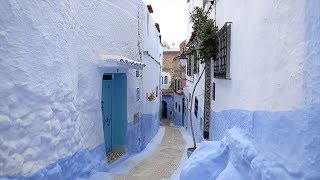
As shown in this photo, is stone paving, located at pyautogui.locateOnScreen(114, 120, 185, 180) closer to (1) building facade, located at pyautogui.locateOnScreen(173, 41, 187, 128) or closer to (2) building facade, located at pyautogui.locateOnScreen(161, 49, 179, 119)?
(1) building facade, located at pyautogui.locateOnScreen(173, 41, 187, 128)

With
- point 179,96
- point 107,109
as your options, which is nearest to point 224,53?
point 107,109

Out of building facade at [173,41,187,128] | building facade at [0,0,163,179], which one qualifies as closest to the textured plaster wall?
building facade at [0,0,163,179]

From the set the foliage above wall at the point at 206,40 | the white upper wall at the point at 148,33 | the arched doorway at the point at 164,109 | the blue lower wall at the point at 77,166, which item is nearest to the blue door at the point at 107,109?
the blue lower wall at the point at 77,166

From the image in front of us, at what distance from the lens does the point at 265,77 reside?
417 cm

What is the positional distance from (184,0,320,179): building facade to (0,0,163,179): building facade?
9.17 ft

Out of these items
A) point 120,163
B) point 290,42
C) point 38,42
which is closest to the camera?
point 290,42

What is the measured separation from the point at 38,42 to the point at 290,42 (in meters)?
3.33

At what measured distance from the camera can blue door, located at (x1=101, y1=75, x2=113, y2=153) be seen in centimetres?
949

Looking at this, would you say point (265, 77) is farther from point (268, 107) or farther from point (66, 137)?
point (66, 137)

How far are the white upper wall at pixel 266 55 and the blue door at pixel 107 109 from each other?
4102 mm

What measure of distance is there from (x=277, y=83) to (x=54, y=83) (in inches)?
128

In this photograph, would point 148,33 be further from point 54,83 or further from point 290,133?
→ point 290,133

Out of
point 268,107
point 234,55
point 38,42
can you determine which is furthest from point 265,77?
point 38,42

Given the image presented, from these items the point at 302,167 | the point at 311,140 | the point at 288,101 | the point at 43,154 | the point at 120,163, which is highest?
the point at 288,101
